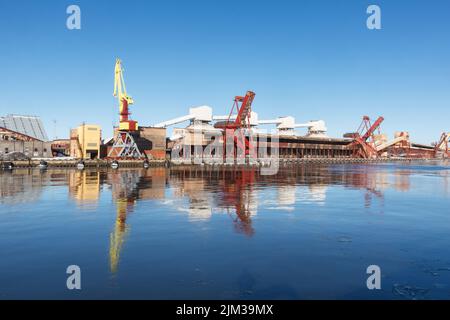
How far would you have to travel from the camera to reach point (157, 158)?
91.2 m

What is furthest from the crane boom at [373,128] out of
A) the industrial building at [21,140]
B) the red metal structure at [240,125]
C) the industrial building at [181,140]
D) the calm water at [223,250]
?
the calm water at [223,250]

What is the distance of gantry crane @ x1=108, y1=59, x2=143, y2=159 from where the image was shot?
84425 mm

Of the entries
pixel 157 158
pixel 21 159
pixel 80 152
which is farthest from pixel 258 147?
pixel 21 159

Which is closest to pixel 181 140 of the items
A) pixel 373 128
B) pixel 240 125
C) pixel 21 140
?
pixel 240 125

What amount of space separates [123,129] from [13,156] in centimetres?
2538

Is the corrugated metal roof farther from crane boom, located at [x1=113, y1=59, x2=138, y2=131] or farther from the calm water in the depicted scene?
the calm water

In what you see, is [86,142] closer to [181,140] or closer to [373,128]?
[181,140]

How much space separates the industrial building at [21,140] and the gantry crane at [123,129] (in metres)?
18.7

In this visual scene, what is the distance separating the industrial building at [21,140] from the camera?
8431 cm

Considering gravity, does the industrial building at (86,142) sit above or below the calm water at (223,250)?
above

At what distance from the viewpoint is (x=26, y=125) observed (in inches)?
4469

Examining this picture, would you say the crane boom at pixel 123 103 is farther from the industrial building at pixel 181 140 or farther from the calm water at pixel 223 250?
the calm water at pixel 223 250
